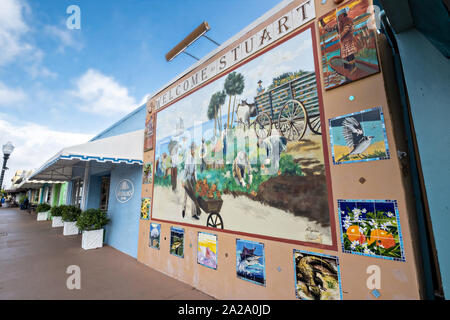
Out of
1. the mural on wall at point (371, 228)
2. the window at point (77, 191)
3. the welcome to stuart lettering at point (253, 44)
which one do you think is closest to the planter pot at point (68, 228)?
the window at point (77, 191)

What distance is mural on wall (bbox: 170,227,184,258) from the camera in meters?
4.42

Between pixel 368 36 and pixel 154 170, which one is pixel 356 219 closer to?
pixel 368 36

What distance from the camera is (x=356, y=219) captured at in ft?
7.32

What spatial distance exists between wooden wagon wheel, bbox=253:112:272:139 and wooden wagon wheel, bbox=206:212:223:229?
5.17ft

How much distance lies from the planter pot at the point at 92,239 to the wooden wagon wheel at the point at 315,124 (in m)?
7.41

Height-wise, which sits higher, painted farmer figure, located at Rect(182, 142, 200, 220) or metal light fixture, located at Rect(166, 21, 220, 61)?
metal light fixture, located at Rect(166, 21, 220, 61)

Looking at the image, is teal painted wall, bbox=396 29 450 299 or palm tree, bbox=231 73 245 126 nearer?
teal painted wall, bbox=396 29 450 299

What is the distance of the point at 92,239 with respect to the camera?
7.00 meters

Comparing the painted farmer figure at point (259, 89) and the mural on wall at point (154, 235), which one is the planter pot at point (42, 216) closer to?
the mural on wall at point (154, 235)

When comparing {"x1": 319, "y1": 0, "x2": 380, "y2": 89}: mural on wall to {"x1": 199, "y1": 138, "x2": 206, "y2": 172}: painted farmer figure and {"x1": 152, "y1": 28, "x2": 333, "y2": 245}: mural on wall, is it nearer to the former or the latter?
{"x1": 152, "y1": 28, "x2": 333, "y2": 245}: mural on wall

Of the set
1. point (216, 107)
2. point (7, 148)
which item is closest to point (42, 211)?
point (7, 148)

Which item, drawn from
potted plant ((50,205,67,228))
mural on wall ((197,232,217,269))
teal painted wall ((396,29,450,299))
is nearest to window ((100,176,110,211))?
potted plant ((50,205,67,228))
